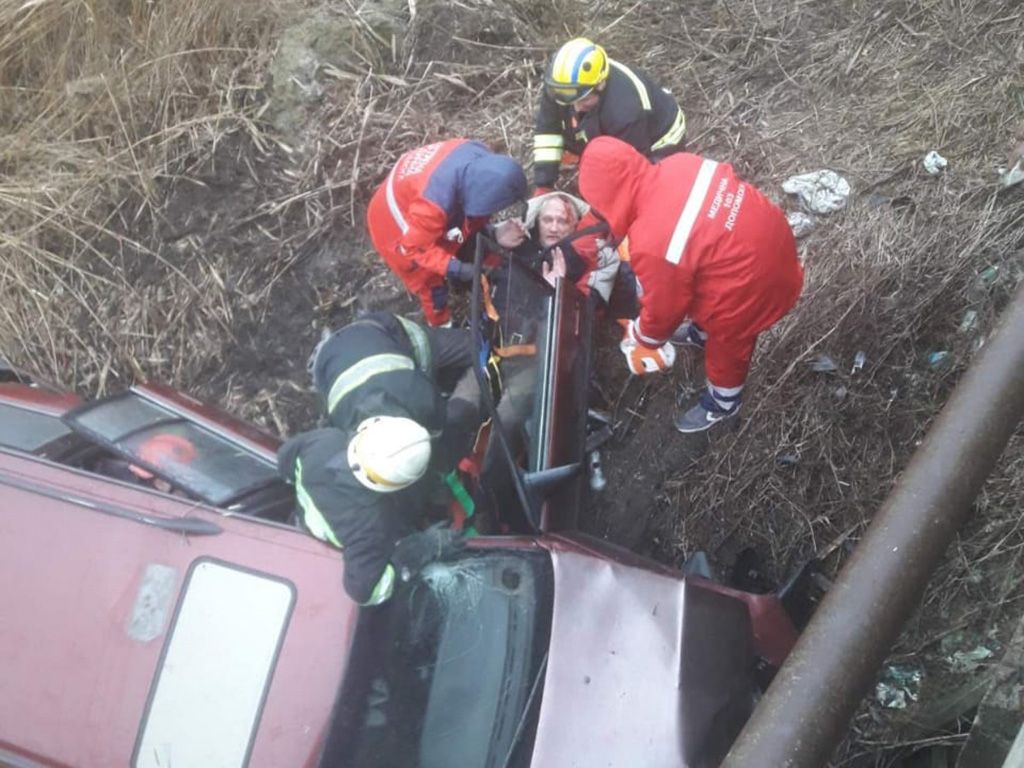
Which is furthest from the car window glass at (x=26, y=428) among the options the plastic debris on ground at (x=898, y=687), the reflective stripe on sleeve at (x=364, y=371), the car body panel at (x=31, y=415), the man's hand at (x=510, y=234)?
the plastic debris on ground at (x=898, y=687)

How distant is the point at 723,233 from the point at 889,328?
1221mm

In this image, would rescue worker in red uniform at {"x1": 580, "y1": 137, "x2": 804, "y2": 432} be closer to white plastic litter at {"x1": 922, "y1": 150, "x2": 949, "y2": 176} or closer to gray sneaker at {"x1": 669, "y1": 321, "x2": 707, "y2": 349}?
gray sneaker at {"x1": 669, "y1": 321, "x2": 707, "y2": 349}

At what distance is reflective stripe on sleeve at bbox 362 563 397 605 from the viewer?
2674 mm

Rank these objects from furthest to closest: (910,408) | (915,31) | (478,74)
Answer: (478,74) < (915,31) < (910,408)

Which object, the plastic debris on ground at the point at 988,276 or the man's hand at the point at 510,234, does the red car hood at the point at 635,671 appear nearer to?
the man's hand at the point at 510,234

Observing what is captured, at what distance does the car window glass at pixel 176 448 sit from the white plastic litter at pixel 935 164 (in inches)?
128

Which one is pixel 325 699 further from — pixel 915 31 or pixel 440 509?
pixel 915 31

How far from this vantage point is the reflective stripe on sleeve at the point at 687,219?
306 centimetres

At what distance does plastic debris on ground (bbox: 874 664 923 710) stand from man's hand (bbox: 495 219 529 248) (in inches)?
88.7

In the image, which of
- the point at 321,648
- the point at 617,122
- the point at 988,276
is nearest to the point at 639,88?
the point at 617,122

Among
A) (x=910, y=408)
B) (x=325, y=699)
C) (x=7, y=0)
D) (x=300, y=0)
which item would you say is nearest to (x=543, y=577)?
(x=325, y=699)

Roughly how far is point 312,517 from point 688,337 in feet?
6.39

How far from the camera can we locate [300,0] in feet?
17.9

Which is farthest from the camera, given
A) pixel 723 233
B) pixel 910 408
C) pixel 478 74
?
pixel 478 74
